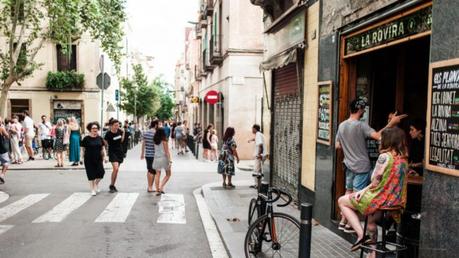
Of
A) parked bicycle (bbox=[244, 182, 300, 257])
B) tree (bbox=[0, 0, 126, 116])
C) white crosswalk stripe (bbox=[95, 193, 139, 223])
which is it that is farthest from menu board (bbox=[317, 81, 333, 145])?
tree (bbox=[0, 0, 126, 116])

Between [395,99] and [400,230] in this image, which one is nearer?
[400,230]

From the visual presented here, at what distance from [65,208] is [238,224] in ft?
12.2

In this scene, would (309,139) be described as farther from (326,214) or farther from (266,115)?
(266,115)

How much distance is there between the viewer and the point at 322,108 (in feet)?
24.8

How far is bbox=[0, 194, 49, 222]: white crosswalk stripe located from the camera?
8488 millimetres

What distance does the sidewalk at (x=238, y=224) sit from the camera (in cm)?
603

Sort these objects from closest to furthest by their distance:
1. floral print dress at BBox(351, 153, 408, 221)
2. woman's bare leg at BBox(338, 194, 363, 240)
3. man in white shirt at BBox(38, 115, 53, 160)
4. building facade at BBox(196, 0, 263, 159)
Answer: floral print dress at BBox(351, 153, 408, 221) < woman's bare leg at BBox(338, 194, 363, 240) < man in white shirt at BBox(38, 115, 53, 160) < building facade at BBox(196, 0, 263, 159)

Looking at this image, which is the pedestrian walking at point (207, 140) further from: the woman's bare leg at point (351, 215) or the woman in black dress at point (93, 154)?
the woman's bare leg at point (351, 215)

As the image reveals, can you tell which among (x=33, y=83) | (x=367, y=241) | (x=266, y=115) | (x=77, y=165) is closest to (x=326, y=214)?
(x=367, y=241)

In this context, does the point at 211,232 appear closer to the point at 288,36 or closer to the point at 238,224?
the point at 238,224

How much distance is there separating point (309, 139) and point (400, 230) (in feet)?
13.1

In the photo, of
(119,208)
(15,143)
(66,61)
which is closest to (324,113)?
(119,208)

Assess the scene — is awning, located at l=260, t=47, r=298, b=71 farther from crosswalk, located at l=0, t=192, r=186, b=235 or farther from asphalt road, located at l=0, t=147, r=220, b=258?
crosswalk, located at l=0, t=192, r=186, b=235

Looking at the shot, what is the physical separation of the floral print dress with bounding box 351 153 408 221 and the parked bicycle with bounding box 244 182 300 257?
37.6 inches
